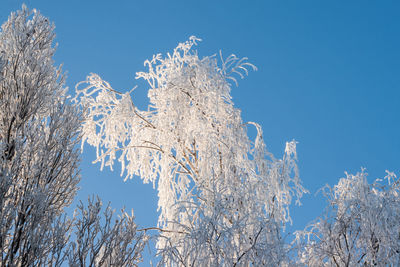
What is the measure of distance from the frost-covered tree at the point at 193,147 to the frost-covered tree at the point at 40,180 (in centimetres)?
59

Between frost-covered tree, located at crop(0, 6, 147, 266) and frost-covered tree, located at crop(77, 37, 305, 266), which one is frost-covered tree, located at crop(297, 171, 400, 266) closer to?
frost-covered tree, located at crop(77, 37, 305, 266)

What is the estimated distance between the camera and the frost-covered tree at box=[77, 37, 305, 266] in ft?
16.3

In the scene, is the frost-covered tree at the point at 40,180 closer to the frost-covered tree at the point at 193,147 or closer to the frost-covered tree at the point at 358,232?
the frost-covered tree at the point at 193,147

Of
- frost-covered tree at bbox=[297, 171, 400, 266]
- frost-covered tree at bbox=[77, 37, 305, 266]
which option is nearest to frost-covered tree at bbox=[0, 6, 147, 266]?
frost-covered tree at bbox=[77, 37, 305, 266]

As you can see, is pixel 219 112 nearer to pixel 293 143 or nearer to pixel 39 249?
pixel 293 143

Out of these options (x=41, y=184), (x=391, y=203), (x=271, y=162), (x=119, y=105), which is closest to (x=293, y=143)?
(x=271, y=162)

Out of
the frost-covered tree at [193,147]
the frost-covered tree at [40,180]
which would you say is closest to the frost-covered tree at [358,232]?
the frost-covered tree at [193,147]

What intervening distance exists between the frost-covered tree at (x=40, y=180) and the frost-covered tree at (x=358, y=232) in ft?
7.65

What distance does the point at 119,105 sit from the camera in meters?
6.34

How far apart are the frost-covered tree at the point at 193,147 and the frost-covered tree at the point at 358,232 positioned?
20.8 inches

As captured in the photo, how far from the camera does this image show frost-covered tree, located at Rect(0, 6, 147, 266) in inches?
199

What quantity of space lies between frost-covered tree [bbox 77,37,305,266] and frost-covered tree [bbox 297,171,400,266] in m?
0.53

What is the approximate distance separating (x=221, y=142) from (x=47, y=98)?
293 centimetres

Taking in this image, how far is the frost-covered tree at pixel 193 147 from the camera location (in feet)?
16.3
